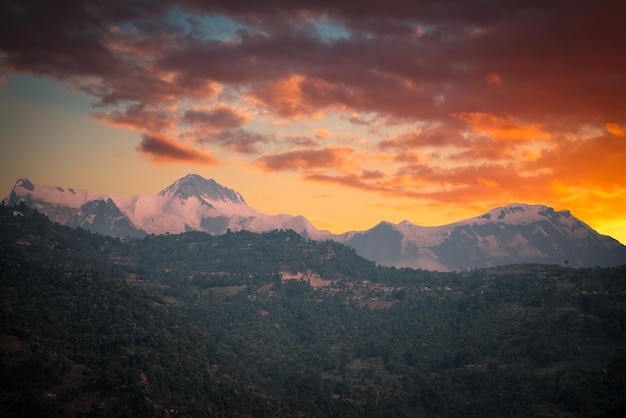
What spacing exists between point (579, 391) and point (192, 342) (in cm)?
10723

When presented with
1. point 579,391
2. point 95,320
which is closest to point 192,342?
point 95,320

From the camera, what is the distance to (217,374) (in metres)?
171

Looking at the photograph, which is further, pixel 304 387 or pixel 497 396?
pixel 304 387

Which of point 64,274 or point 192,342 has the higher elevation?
point 64,274

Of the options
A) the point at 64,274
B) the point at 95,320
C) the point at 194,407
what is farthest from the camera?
the point at 64,274

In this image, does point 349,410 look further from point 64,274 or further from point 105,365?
point 64,274

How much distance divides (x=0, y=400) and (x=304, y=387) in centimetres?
8748

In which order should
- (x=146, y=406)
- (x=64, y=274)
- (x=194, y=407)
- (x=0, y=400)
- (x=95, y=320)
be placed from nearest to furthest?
(x=0, y=400), (x=146, y=406), (x=194, y=407), (x=95, y=320), (x=64, y=274)

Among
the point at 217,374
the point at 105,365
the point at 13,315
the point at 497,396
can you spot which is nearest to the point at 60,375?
the point at 105,365

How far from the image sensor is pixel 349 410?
174 metres

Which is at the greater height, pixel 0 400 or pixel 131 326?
pixel 131 326

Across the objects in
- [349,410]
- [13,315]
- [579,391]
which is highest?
[13,315]

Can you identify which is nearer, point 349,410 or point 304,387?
point 349,410

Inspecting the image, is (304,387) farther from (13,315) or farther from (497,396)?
(13,315)
